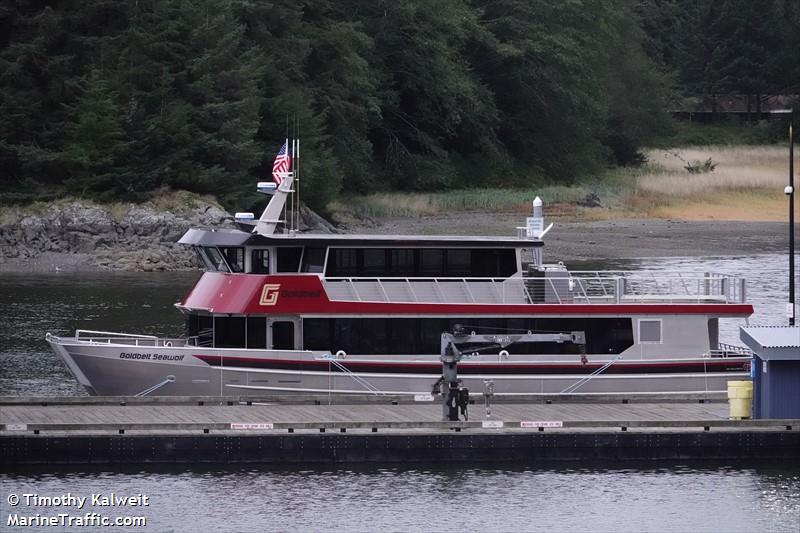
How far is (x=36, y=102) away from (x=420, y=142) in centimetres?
3051

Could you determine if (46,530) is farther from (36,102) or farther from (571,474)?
(36,102)

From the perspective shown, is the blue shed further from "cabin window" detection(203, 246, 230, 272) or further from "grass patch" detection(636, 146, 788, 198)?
"grass patch" detection(636, 146, 788, 198)

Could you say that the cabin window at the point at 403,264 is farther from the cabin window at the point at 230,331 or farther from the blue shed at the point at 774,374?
the blue shed at the point at 774,374

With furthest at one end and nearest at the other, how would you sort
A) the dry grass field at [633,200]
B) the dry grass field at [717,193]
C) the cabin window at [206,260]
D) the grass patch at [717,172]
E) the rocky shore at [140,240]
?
the grass patch at [717,172]
the dry grass field at [717,193]
the dry grass field at [633,200]
the rocky shore at [140,240]
the cabin window at [206,260]

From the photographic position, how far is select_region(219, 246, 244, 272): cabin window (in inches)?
1251

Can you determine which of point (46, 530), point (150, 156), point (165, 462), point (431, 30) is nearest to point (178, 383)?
point (165, 462)

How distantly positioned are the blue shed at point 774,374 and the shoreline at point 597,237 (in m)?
40.8

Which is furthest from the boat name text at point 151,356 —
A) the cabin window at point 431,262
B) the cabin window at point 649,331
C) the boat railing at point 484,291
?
the cabin window at point 649,331

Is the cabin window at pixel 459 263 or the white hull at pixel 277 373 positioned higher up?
the cabin window at pixel 459 263

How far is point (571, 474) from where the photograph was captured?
27.8 m

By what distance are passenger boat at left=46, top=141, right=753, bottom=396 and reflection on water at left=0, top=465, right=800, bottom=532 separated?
410 cm

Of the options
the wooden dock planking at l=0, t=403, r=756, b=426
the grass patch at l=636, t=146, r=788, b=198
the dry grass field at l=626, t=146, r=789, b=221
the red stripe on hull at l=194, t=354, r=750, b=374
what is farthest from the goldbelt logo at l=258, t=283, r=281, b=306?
the grass patch at l=636, t=146, r=788, b=198

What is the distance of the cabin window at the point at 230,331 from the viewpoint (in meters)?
31.5

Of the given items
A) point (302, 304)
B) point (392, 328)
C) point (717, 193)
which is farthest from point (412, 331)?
point (717, 193)
